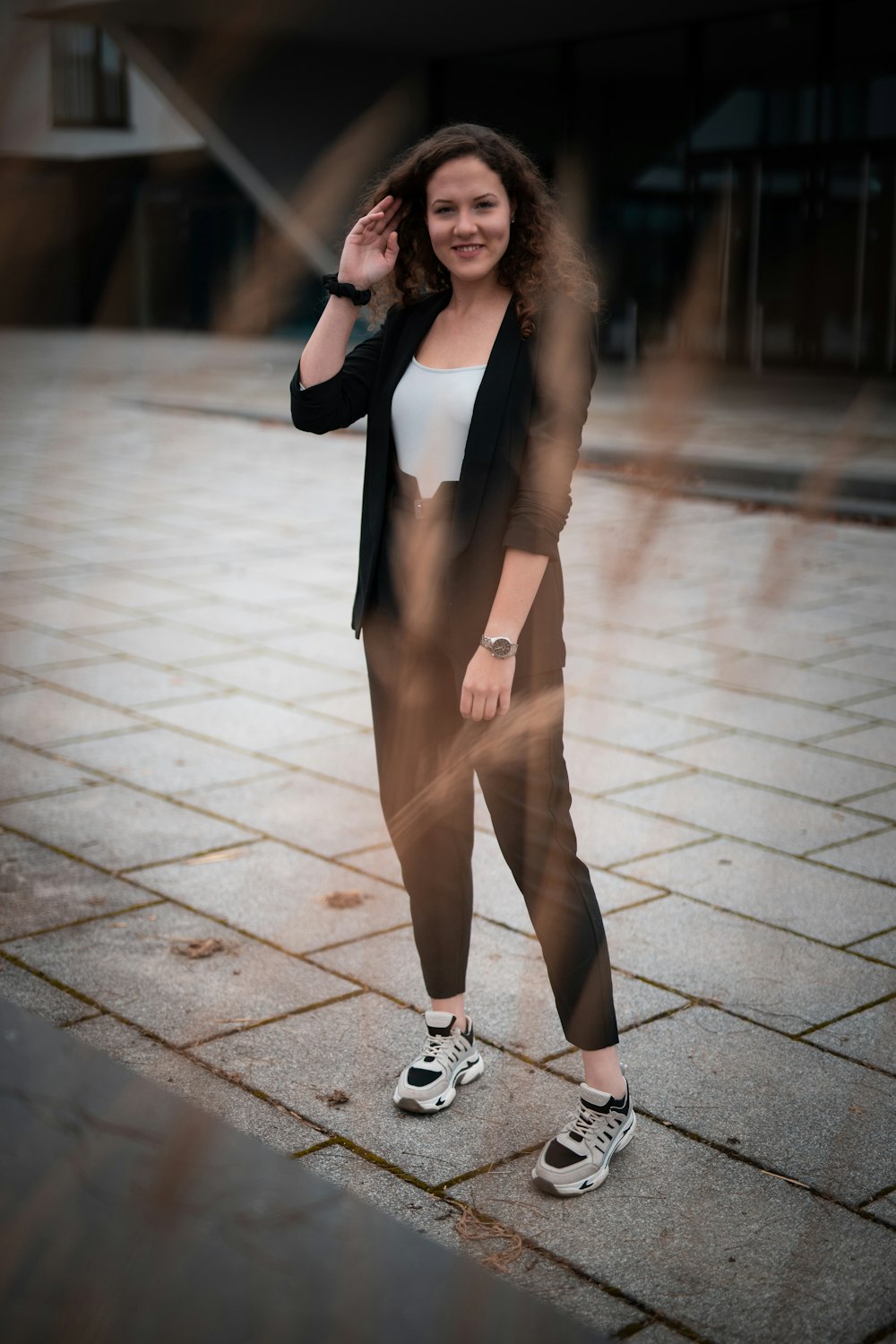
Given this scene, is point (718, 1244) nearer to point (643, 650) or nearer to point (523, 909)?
point (523, 909)

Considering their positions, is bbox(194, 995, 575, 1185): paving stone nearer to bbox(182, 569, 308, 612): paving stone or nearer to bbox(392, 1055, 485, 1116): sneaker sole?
bbox(392, 1055, 485, 1116): sneaker sole

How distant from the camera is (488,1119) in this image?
9.48ft

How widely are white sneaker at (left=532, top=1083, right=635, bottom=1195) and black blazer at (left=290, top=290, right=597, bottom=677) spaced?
0.84 metres

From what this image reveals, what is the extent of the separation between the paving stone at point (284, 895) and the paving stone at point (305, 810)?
0.13 meters

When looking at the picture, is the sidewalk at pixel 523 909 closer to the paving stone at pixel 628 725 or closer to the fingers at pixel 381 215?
the paving stone at pixel 628 725

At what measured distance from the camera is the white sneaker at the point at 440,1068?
114 inches

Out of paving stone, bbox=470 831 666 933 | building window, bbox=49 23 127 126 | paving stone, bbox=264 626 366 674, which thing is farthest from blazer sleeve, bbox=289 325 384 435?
building window, bbox=49 23 127 126

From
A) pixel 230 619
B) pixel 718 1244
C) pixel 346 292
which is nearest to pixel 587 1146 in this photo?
pixel 718 1244

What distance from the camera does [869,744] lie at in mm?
5371

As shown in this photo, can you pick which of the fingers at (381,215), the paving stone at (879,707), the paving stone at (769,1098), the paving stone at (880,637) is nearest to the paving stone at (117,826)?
the paving stone at (769,1098)

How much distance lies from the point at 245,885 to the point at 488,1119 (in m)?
1.34

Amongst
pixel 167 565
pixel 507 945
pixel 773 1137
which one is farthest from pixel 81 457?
pixel 773 1137

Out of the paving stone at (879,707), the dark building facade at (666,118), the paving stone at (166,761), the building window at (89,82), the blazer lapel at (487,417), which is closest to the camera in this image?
the blazer lapel at (487,417)

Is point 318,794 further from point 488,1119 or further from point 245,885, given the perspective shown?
point 488,1119
